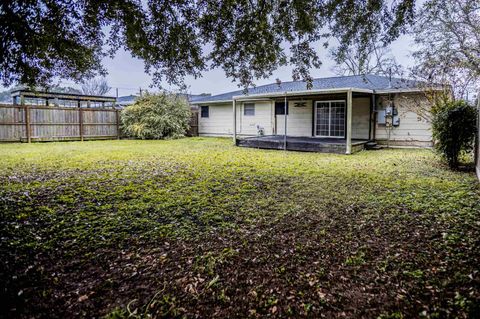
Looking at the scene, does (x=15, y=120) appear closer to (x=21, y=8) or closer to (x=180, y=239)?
(x=21, y=8)

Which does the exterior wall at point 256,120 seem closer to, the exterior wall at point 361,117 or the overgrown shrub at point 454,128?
the exterior wall at point 361,117

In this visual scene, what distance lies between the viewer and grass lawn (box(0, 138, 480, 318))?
6.95 feet

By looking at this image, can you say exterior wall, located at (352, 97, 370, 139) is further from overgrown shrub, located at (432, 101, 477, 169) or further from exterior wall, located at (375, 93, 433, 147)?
overgrown shrub, located at (432, 101, 477, 169)

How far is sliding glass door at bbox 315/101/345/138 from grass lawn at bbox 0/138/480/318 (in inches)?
330

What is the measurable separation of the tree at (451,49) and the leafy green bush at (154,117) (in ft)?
42.9

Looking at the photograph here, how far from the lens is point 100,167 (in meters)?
7.82

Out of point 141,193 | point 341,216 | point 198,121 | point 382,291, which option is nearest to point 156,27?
point 141,193

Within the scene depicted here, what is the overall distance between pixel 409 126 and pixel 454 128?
576 cm

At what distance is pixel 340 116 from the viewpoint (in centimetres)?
1411

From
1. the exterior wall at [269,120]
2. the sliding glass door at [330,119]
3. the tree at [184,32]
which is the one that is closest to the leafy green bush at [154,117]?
the exterior wall at [269,120]

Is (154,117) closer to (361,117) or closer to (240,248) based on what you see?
(361,117)

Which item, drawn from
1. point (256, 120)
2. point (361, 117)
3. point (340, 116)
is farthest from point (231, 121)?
point (361, 117)

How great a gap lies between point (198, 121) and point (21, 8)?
16.0 meters

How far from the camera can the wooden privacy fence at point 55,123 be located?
13.9 meters
